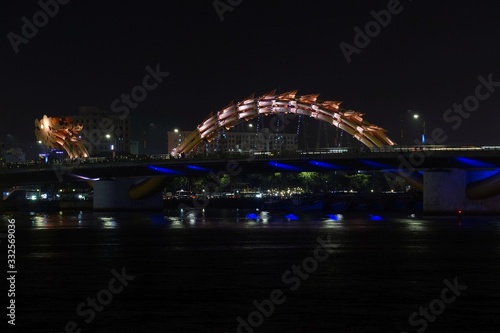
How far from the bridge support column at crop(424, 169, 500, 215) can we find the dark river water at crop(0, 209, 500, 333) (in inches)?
1525

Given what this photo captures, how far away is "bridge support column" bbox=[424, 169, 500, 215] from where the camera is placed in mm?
125000

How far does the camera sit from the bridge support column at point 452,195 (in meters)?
125

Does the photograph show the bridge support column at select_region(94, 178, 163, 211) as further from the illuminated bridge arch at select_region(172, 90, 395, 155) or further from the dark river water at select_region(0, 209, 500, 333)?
the dark river water at select_region(0, 209, 500, 333)

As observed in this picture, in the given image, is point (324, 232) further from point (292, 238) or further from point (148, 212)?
point (148, 212)

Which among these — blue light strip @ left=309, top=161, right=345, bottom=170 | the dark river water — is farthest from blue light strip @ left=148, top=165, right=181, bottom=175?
the dark river water

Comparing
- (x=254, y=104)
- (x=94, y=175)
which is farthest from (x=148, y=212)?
(x=254, y=104)

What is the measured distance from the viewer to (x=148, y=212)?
153500 mm

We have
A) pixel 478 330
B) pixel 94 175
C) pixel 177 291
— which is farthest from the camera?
pixel 94 175

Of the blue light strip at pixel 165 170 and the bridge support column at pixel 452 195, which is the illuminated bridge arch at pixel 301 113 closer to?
the blue light strip at pixel 165 170

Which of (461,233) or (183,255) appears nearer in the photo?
(183,255)

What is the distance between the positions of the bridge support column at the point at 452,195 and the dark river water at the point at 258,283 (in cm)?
3875

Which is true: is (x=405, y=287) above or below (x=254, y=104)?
below

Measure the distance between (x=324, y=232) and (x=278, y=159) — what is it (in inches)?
1158

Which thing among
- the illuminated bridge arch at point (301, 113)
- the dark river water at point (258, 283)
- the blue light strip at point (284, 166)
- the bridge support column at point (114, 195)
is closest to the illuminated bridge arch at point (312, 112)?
the illuminated bridge arch at point (301, 113)
